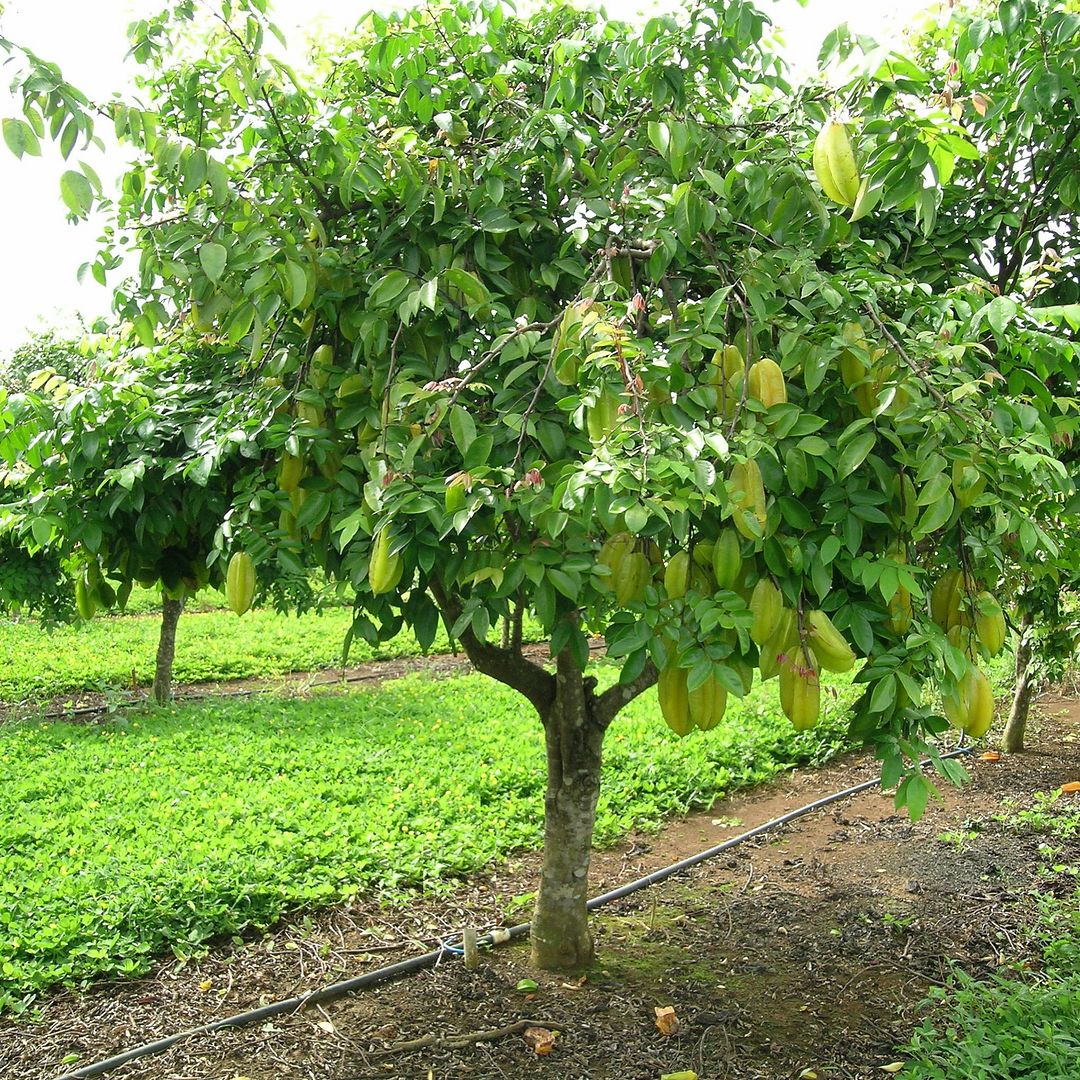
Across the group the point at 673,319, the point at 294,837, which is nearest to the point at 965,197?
the point at 673,319

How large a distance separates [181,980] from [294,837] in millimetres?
1206

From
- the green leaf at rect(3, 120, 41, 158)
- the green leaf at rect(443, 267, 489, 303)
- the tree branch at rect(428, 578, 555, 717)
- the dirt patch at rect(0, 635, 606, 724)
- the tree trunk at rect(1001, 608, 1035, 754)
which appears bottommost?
the dirt patch at rect(0, 635, 606, 724)

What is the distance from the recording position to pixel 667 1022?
3.16 m

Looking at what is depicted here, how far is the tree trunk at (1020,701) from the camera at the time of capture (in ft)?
20.1

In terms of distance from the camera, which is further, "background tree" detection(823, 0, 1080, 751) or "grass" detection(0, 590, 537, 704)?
"grass" detection(0, 590, 537, 704)

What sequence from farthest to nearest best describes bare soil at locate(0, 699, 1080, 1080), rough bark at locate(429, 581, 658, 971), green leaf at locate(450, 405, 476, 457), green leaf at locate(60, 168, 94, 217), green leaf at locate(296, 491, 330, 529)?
rough bark at locate(429, 581, 658, 971), bare soil at locate(0, 699, 1080, 1080), green leaf at locate(296, 491, 330, 529), green leaf at locate(450, 405, 476, 457), green leaf at locate(60, 168, 94, 217)

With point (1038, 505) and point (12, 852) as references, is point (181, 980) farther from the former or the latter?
point (1038, 505)

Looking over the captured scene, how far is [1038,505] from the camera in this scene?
2.40 meters

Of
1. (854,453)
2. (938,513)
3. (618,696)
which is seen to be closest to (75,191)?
(854,453)

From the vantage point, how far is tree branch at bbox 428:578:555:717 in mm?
2787

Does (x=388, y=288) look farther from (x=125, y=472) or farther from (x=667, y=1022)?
(x=667, y=1022)

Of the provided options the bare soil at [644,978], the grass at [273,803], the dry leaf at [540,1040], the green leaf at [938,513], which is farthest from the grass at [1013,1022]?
the grass at [273,803]

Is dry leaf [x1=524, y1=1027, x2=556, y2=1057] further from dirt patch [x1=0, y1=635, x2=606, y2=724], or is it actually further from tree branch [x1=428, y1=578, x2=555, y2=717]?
dirt patch [x1=0, y1=635, x2=606, y2=724]

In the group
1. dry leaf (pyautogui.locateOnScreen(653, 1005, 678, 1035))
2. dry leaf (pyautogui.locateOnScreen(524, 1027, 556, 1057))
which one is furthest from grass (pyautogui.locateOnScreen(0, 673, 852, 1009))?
dry leaf (pyautogui.locateOnScreen(653, 1005, 678, 1035))
